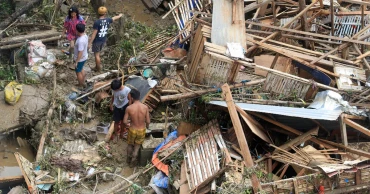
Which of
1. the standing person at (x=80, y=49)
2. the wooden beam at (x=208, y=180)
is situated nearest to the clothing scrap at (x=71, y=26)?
the standing person at (x=80, y=49)

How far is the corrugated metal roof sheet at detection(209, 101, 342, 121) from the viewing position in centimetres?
794

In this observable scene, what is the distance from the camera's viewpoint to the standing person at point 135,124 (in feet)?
29.0

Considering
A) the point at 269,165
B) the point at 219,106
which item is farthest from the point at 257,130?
the point at 219,106

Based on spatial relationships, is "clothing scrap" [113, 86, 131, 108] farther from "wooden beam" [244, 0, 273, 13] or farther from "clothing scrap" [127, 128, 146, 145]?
Answer: "wooden beam" [244, 0, 273, 13]

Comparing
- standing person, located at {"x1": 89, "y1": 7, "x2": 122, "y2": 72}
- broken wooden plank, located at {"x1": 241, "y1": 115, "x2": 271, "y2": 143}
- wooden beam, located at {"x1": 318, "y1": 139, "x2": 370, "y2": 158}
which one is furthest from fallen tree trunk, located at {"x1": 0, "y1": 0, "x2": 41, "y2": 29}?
wooden beam, located at {"x1": 318, "y1": 139, "x2": 370, "y2": 158}

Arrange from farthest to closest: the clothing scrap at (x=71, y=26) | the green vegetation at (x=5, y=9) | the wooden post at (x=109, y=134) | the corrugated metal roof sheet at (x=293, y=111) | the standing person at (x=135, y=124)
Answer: the green vegetation at (x=5, y=9) < the clothing scrap at (x=71, y=26) < the wooden post at (x=109, y=134) < the standing person at (x=135, y=124) < the corrugated metal roof sheet at (x=293, y=111)

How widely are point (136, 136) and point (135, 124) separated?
0.28 metres

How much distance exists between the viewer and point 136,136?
9188 millimetres

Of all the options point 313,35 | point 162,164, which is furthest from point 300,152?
point 313,35

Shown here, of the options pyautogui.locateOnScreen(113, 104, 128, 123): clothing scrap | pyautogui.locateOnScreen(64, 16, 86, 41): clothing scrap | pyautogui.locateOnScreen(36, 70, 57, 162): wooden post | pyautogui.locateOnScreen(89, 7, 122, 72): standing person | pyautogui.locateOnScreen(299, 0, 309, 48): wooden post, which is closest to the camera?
pyautogui.locateOnScreen(36, 70, 57, 162): wooden post

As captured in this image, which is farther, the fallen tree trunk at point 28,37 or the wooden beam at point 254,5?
the fallen tree trunk at point 28,37

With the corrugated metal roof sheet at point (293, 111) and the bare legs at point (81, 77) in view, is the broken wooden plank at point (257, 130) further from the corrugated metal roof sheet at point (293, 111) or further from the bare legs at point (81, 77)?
the bare legs at point (81, 77)

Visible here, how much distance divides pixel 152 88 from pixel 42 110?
2272 millimetres

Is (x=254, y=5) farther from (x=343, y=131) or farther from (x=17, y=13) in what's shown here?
(x=17, y=13)
